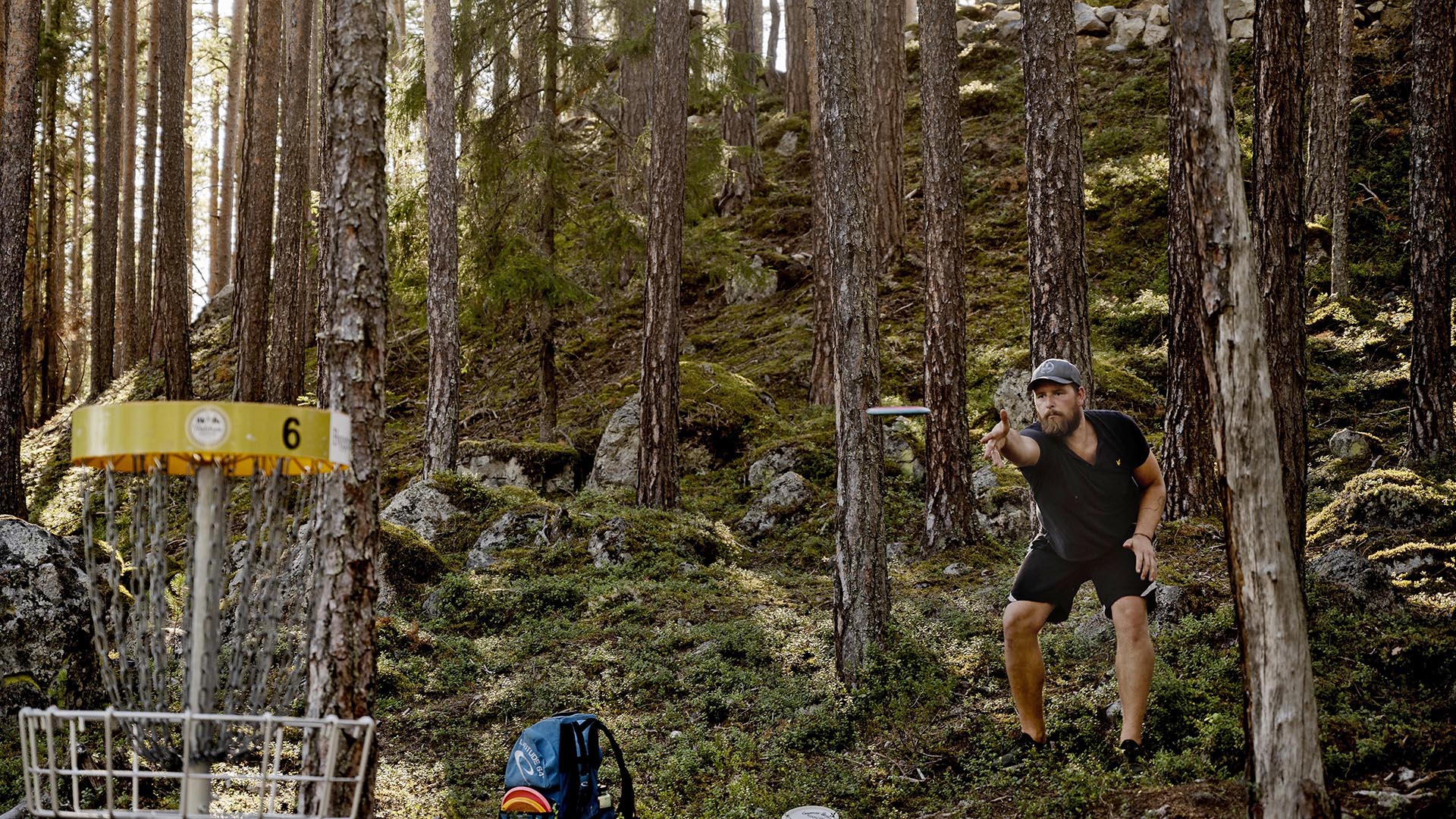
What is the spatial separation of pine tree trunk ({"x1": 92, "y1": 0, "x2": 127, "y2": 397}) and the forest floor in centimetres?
239

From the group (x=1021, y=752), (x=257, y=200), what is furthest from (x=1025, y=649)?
(x=257, y=200)

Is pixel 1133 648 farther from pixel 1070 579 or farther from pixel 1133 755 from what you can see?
pixel 1133 755

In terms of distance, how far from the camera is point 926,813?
18.9 ft

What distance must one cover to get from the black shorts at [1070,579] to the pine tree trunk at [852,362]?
6.30 feet

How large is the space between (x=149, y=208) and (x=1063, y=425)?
77.5ft

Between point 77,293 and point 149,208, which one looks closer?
point 149,208

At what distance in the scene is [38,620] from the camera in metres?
7.12

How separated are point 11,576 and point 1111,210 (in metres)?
16.2

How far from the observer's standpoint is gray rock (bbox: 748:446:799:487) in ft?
43.0

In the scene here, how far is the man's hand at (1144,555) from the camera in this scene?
519cm

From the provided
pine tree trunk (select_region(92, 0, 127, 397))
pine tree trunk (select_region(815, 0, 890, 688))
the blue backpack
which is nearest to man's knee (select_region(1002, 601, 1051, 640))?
pine tree trunk (select_region(815, 0, 890, 688))

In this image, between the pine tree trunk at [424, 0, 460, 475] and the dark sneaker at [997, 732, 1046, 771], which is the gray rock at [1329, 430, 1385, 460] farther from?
the pine tree trunk at [424, 0, 460, 475]

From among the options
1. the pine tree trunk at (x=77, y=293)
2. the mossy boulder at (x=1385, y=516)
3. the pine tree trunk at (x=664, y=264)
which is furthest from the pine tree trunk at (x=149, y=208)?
the mossy boulder at (x=1385, y=516)

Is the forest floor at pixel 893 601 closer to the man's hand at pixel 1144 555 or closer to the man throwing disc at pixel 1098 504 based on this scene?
the man throwing disc at pixel 1098 504
